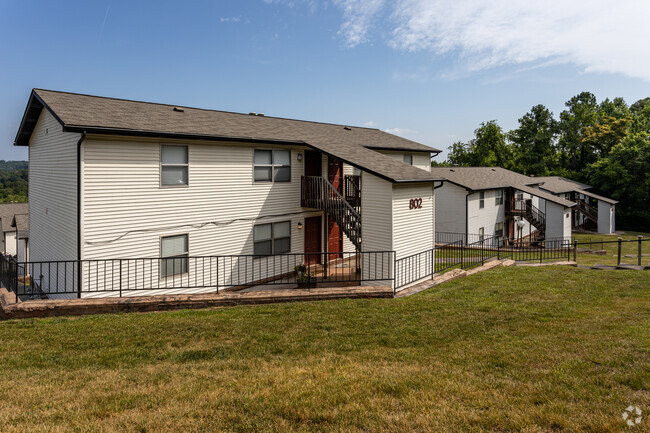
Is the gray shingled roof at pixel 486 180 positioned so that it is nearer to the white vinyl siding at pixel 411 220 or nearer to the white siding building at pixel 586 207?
the white siding building at pixel 586 207

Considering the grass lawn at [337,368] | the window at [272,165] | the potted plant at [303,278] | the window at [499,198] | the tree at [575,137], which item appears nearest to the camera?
the grass lawn at [337,368]

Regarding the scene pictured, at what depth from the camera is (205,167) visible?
1324cm

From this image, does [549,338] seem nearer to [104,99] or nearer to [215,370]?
[215,370]

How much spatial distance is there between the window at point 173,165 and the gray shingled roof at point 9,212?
37.7 m

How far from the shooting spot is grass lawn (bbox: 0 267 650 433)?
439cm

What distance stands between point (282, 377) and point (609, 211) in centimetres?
4741

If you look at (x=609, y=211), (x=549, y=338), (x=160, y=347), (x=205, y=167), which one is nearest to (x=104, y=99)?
(x=205, y=167)

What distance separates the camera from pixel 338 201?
15258 mm

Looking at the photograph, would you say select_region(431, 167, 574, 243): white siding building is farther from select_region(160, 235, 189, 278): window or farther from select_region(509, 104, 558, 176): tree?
select_region(509, 104, 558, 176): tree

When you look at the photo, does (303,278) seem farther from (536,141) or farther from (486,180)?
(536,141)

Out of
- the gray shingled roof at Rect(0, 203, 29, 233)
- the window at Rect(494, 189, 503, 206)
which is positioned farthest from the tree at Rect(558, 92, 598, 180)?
the gray shingled roof at Rect(0, 203, 29, 233)

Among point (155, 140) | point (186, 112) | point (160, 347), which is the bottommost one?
point (160, 347)

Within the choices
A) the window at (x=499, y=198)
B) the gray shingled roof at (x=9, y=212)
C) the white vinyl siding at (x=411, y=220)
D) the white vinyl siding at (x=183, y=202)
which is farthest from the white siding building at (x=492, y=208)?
the gray shingled roof at (x=9, y=212)

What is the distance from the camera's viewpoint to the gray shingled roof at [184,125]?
11.1 m
